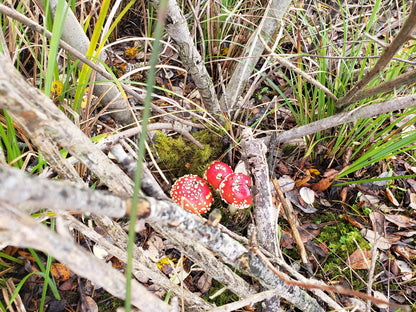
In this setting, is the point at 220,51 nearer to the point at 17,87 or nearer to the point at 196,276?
the point at 196,276

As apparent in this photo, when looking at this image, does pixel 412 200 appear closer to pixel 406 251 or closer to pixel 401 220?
pixel 401 220

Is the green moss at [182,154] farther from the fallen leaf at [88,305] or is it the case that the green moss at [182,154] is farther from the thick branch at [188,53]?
the fallen leaf at [88,305]

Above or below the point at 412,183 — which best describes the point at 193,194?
above

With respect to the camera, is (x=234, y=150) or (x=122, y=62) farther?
(x=122, y=62)

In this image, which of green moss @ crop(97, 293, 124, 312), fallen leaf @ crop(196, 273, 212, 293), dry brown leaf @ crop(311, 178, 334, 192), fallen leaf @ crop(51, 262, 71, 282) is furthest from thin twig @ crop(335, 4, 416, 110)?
fallen leaf @ crop(51, 262, 71, 282)

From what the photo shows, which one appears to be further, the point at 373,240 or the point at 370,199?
the point at 370,199

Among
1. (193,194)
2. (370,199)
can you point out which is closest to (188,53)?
(193,194)

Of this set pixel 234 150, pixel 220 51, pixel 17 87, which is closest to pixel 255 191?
pixel 234 150
